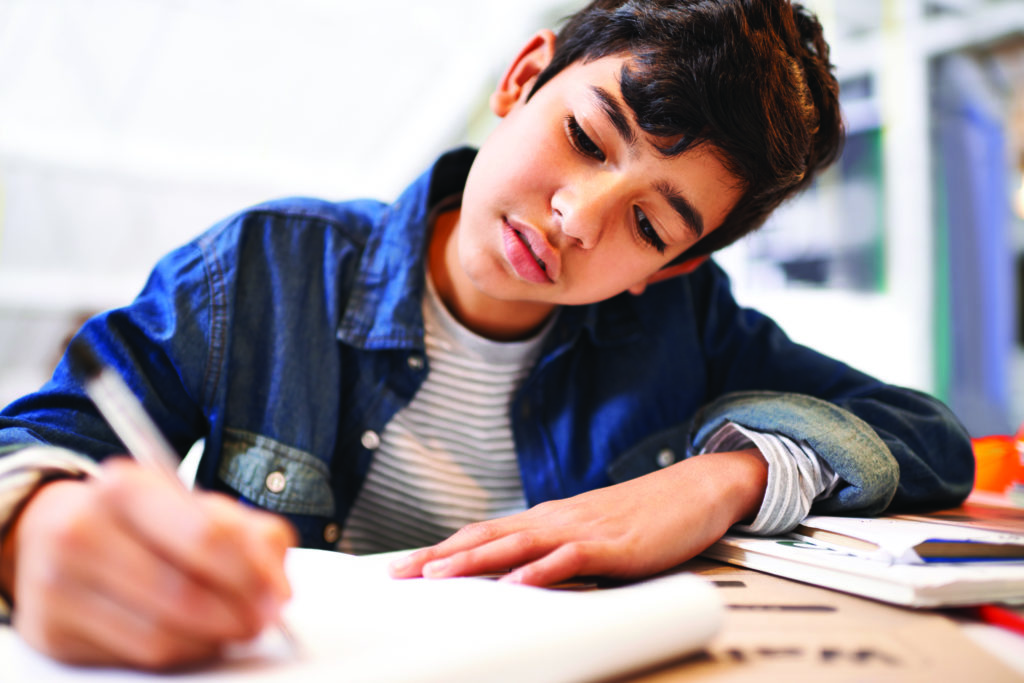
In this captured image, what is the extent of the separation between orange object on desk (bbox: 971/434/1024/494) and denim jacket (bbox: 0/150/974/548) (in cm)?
22

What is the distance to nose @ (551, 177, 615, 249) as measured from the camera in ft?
2.04

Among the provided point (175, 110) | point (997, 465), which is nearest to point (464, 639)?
point (997, 465)

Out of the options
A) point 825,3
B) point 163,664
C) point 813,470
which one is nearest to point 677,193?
point 813,470

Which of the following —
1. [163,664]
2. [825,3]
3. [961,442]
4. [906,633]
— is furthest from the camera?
[825,3]

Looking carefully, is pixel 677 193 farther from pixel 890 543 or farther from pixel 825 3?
pixel 825 3

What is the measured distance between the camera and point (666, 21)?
640 millimetres

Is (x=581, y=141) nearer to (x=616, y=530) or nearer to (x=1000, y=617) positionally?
Answer: (x=616, y=530)

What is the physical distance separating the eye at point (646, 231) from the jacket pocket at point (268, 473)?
0.39m

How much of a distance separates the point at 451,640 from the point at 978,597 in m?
0.34

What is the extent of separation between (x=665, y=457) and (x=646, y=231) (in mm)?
283

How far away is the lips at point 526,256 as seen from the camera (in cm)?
66

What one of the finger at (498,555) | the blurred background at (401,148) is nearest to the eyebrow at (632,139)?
the finger at (498,555)

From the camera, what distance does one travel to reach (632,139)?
62cm

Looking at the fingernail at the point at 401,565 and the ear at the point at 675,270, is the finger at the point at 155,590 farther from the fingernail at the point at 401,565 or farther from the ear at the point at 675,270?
the ear at the point at 675,270
